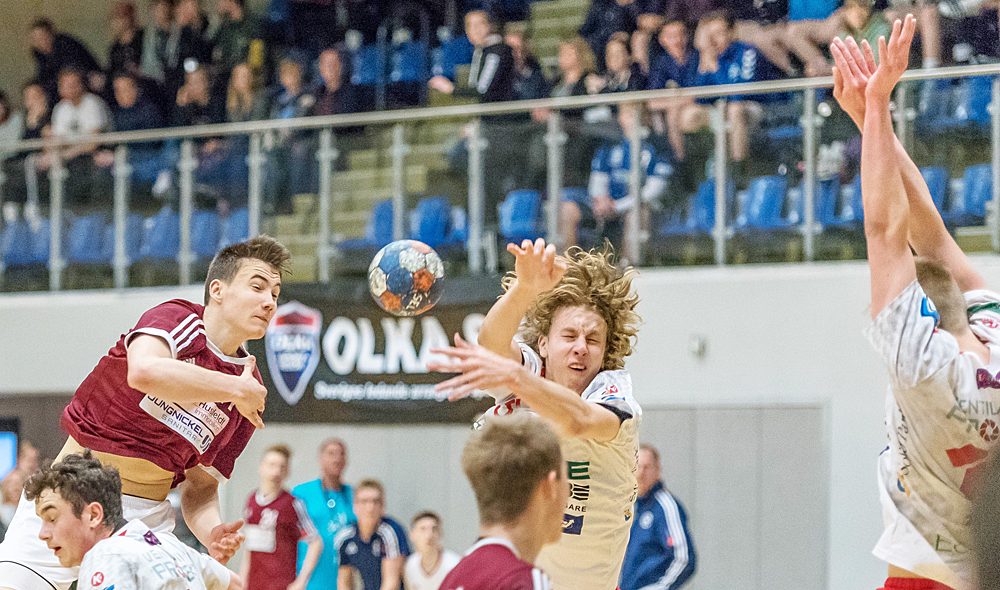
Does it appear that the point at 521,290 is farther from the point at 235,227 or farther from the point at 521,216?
the point at 235,227

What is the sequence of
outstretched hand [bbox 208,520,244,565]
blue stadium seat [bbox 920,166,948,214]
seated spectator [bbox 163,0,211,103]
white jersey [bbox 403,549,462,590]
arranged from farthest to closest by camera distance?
seated spectator [bbox 163,0,211,103] → white jersey [bbox 403,549,462,590] → blue stadium seat [bbox 920,166,948,214] → outstretched hand [bbox 208,520,244,565]

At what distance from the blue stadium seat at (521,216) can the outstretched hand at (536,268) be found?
558 centimetres

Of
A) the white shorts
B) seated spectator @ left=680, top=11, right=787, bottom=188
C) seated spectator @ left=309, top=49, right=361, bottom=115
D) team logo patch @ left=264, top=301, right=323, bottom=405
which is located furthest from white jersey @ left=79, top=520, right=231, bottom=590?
seated spectator @ left=309, top=49, right=361, bottom=115

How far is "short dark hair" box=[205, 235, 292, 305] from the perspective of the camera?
5332 mm

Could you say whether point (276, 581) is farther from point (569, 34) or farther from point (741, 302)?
point (569, 34)

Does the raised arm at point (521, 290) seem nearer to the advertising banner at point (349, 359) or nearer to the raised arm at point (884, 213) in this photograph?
the raised arm at point (884, 213)

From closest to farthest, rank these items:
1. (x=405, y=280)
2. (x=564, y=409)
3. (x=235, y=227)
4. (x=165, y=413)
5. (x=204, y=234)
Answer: (x=564, y=409), (x=165, y=413), (x=405, y=280), (x=235, y=227), (x=204, y=234)

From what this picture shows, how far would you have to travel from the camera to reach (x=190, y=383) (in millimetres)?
4766

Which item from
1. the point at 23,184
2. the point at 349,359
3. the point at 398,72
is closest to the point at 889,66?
the point at 349,359

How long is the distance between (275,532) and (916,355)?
8081 millimetres

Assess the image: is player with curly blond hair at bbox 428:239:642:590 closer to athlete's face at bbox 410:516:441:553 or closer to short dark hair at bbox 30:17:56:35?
athlete's face at bbox 410:516:441:553

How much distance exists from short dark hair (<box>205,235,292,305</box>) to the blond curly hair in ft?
3.89

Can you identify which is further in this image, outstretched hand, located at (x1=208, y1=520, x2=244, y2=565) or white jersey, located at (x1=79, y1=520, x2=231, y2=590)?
outstretched hand, located at (x1=208, y1=520, x2=244, y2=565)

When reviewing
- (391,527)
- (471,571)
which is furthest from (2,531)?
(471,571)
